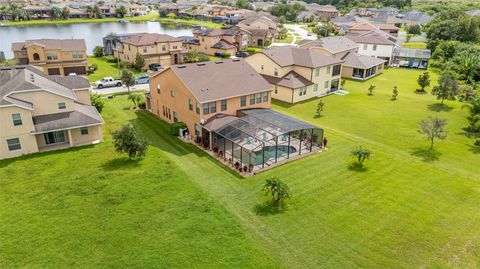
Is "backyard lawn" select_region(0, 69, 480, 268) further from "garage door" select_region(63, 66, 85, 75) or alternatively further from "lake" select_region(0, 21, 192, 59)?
"lake" select_region(0, 21, 192, 59)

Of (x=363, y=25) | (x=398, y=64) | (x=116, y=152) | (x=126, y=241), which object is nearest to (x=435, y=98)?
(x=398, y=64)

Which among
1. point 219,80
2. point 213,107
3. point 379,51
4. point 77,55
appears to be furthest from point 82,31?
point 213,107

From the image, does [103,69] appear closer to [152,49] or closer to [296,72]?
[152,49]

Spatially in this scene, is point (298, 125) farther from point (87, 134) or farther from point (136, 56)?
point (136, 56)

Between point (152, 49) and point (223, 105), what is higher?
point (152, 49)

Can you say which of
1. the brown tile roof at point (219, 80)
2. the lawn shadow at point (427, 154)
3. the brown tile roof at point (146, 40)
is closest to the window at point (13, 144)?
the brown tile roof at point (219, 80)

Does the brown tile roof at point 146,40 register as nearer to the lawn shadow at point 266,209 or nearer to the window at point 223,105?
the window at point 223,105

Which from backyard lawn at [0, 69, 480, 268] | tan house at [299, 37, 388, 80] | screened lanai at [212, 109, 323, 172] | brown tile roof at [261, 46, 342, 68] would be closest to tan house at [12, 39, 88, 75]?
brown tile roof at [261, 46, 342, 68]

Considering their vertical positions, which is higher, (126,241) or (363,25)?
(363,25)
